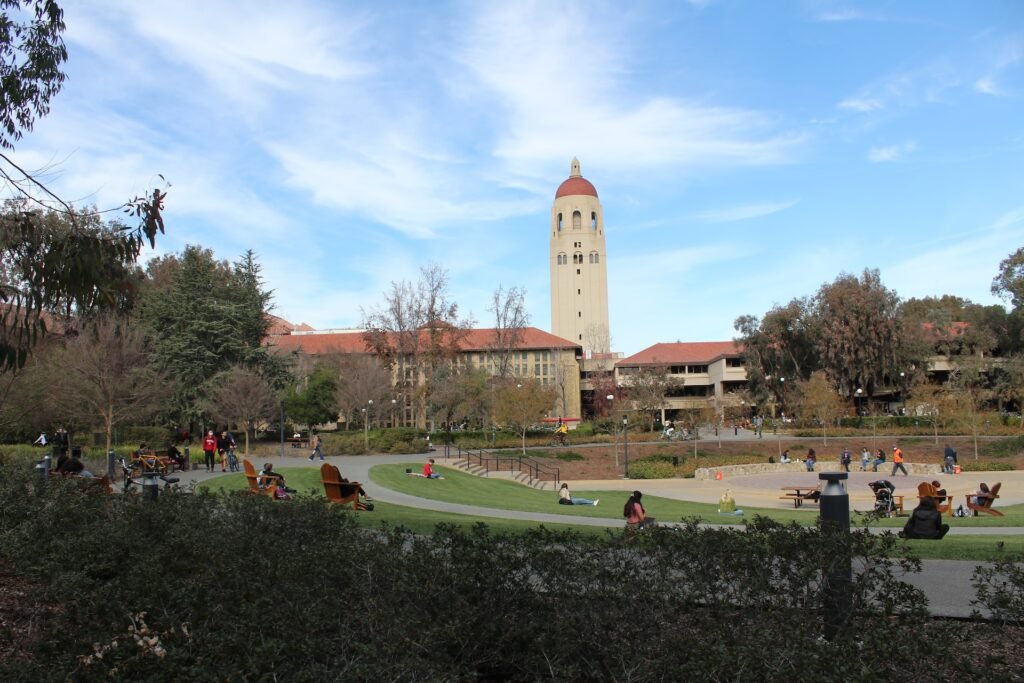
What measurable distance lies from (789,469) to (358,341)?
60.1 meters

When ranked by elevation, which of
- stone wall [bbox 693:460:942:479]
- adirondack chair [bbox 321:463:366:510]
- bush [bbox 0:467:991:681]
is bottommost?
stone wall [bbox 693:460:942:479]

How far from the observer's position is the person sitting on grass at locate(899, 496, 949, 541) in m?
12.0

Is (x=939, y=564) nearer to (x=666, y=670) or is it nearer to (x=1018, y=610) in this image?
(x=1018, y=610)

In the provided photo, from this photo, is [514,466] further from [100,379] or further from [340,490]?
[340,490]

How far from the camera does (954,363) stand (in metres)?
62.2

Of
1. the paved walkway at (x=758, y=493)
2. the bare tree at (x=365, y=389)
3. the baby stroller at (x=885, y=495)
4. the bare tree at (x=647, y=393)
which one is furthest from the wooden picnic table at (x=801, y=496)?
the bare tree at (x=647, y=393)

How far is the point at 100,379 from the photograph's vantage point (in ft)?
90.0

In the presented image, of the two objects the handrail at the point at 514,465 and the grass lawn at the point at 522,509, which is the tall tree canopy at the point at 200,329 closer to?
the handrail at the point at 514,465

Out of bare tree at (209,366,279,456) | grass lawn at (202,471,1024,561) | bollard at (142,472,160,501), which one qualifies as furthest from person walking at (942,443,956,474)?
bollard at (142,472,160,501)

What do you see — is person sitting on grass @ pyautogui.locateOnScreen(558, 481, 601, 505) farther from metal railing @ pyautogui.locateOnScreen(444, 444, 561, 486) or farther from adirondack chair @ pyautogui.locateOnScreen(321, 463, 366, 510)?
metal railing @ pyautogui.locateOnScreen(444, 444, 561, 486)

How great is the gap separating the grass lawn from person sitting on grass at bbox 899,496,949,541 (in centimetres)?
24

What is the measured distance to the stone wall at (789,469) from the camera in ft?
114

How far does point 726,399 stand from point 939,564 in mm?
62878

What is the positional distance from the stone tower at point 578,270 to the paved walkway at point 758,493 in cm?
6903
